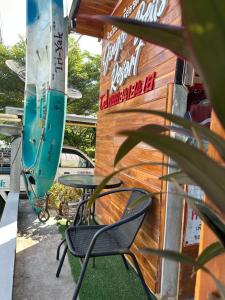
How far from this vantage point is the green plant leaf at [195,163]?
542 mm

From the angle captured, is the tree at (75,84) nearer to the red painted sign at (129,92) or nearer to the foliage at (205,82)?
the red painted sign at (129,92)

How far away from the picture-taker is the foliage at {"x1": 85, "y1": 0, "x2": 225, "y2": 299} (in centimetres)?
40

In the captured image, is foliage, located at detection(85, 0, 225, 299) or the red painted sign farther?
the red painted sign

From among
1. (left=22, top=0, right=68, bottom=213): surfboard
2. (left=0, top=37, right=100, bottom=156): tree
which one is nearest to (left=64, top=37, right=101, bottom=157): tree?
(left=0, top=37, right=100, bottom=156): tree

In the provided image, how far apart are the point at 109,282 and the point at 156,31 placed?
2.50 meters

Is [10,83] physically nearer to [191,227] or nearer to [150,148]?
[150,148]

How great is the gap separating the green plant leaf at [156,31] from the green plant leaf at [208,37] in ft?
0.41

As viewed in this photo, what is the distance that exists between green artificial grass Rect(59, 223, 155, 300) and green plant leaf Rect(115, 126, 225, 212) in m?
2.14

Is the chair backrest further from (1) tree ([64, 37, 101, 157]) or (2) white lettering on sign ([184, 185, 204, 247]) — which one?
(1) tree ([64, 37, 101, 157])

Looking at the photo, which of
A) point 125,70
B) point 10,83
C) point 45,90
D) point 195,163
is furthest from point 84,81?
point 195,163

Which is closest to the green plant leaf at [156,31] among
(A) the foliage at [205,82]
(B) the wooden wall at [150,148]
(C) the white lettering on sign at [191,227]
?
(A) the foliage at [205,82]

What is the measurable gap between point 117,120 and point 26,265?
1.89 metres

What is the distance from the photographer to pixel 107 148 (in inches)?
154

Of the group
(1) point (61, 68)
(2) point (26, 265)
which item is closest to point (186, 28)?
(2) point (26, 265)
